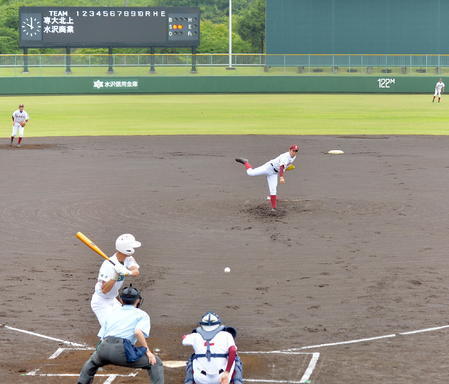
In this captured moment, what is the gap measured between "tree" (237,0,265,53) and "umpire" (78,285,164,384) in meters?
112

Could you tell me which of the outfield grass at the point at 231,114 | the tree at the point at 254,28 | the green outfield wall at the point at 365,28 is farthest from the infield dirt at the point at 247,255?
the tree at the point at 254,28

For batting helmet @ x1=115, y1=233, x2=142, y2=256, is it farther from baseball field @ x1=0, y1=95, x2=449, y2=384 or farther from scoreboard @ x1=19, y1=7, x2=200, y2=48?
scoreboard @ x1=19, y1=7, x2=200, y2=48

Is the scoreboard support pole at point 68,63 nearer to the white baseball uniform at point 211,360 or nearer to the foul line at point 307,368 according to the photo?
the foul line at point 307,368

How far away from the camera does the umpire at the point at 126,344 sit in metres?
9.88

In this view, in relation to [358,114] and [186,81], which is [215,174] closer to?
[358,114]

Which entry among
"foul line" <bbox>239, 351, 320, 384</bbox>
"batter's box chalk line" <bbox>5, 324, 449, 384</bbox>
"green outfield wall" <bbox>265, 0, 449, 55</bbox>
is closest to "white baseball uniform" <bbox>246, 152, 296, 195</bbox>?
"batter's box chalk line" <bbox>5, 324, 449, 384</bbox>

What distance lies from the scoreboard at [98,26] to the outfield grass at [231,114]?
4.59m

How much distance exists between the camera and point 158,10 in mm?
73750

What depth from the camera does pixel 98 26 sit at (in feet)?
240

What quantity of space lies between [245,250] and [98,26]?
185 ft

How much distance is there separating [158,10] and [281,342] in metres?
63.2

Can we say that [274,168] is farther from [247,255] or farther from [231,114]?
[231,114]

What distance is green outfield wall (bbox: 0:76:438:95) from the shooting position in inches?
2992

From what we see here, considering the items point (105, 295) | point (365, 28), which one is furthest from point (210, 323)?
point (365, 28)
